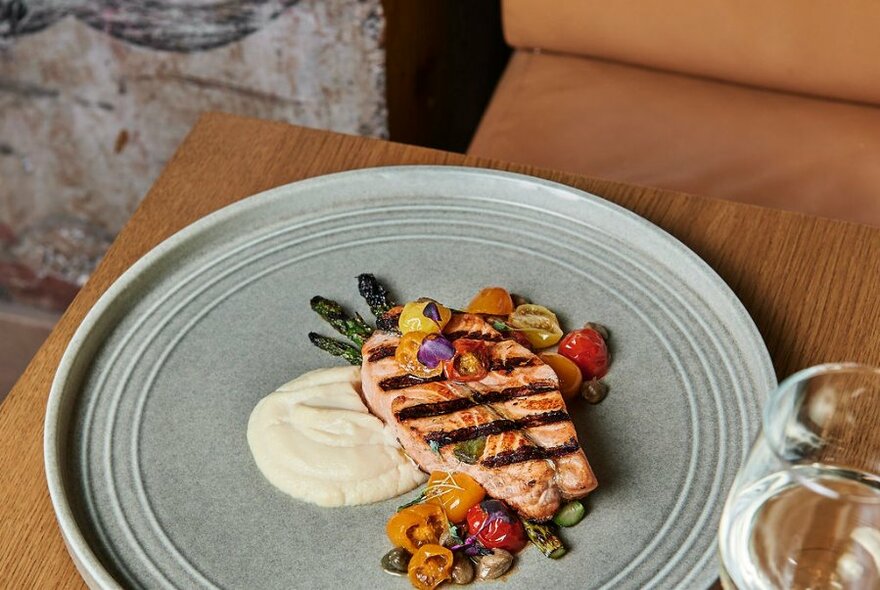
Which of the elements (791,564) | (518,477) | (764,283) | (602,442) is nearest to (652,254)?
(764,283)

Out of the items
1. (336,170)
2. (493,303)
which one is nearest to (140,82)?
(336,170)

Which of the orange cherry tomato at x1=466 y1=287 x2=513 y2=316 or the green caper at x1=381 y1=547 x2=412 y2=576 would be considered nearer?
the green caper at x1=381 y1=547 x2=412 y2=576

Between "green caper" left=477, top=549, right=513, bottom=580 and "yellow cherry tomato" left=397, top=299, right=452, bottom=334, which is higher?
"yellow cherry tomato" left=397, top=299, right=452, bottom=334

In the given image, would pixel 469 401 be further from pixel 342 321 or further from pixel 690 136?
pixel 690 136

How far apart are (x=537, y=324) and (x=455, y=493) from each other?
278 mm

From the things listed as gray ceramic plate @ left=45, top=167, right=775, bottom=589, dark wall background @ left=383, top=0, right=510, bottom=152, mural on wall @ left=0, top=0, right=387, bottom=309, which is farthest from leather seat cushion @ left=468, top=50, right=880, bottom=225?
gray ceramic plate @ left=45, top=167, right=775, bottom=589

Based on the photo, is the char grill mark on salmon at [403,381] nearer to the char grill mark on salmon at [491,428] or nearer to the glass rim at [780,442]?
the char grill mark on salmon at [491,428]

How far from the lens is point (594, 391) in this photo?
1230 mm

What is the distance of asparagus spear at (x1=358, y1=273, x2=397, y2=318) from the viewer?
1349 mm

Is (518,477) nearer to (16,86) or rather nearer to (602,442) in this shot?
(602,442)

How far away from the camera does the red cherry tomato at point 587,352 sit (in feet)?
4.11

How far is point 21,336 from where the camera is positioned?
3.04 meters

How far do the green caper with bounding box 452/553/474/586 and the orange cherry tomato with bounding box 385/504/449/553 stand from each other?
0.03 m

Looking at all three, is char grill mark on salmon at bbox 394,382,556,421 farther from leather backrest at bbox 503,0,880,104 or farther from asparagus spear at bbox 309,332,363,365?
leather backrest at bbox 503,0,880,104
